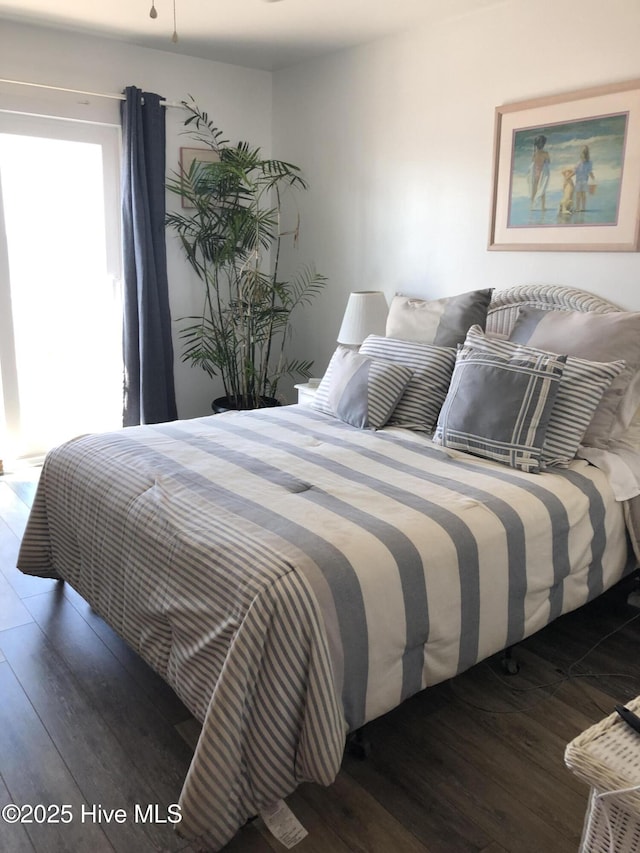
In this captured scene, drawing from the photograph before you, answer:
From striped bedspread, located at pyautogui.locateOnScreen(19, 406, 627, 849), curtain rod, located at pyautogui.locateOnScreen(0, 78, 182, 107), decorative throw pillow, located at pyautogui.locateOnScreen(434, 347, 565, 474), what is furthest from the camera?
curtain rod, located at pyautogui.locateOnScreen(0, 78, 182, 107)

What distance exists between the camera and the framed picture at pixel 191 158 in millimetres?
4125

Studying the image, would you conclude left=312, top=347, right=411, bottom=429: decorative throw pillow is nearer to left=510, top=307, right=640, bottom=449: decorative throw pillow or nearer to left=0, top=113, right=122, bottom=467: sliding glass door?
left=510, top=307, right=640, bottom=449: decorative throw pillow

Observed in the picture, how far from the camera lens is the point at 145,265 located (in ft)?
12.9

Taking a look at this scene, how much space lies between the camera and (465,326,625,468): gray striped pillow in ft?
7.54

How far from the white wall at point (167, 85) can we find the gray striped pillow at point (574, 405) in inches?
107

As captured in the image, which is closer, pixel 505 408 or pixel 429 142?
pixel 505 408

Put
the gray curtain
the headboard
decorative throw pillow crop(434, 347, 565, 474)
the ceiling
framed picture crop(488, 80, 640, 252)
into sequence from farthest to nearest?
the gray curtain < the ceiling < the headboard < framed picture crop(488, 80, 640, 252) < decorative throw pillow crop(434, 347, 565, 474)

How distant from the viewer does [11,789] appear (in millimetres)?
1682

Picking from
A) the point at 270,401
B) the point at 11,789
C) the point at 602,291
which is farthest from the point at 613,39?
the point at 11,789

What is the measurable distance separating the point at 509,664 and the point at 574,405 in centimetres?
89

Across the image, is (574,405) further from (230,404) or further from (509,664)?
(230,404)

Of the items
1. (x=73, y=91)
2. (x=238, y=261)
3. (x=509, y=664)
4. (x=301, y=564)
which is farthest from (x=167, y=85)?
(x=509, y=664)

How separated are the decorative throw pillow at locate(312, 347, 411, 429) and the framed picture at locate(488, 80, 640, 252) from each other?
36.3 inches

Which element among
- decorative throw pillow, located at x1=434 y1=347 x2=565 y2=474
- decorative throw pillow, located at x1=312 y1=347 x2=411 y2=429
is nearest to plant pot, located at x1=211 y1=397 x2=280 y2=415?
decorative throw pillow, located at x1=312 y1=347 x2=411 y2=429
